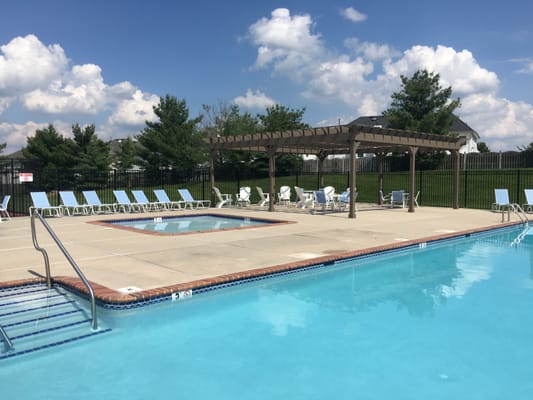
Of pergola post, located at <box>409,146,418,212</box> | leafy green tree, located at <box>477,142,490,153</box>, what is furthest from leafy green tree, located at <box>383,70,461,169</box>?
leafy green tree, located at <box>477,142,490,153</box>

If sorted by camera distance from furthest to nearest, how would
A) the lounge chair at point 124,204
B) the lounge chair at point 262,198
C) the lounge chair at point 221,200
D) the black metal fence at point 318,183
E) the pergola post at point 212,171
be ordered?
the black metal fence at point 318,183, the pergola post at point 212,171, the lounge chair at point 221,200, the lounge chair at point 262,198, the lounge chair at point 124,204

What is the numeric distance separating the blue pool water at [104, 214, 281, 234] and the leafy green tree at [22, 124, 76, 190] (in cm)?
1834

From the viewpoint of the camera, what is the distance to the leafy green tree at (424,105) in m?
32.0

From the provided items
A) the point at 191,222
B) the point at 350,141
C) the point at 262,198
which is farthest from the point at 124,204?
the point at 350,141

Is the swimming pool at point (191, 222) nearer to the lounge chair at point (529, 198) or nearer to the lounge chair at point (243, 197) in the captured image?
the lounge chair at point (243, 197)

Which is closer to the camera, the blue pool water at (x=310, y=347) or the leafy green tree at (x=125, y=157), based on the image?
the blue pool water at (x=310, y=347)

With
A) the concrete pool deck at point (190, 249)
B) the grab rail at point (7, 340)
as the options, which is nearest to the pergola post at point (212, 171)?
the concrete pool deck at point (190, 249)

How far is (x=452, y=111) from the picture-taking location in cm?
3241

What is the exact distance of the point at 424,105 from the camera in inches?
1280

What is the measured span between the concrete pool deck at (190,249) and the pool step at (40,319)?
0.94 ft

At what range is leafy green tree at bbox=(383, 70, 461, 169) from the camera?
31953 mm

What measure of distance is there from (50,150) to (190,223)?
2568cm

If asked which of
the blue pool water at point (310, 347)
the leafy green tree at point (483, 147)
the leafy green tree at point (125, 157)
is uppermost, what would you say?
the leafy green tree at point (483, 147)

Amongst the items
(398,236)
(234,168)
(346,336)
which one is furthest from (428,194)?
(346,336)
